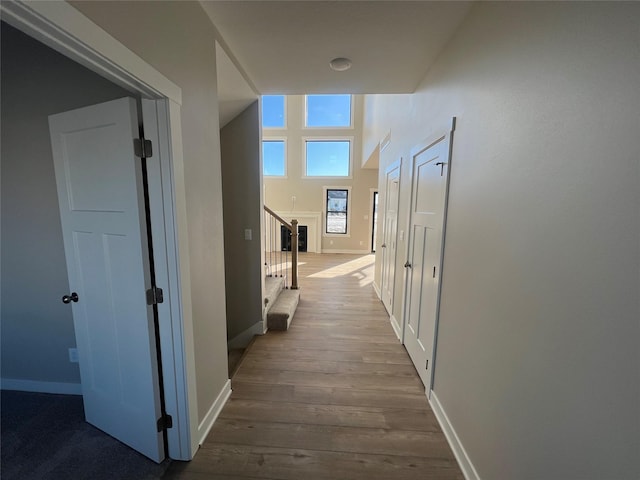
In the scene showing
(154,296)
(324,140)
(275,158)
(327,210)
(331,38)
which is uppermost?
(324,140)

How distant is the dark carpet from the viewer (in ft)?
→ 4.73

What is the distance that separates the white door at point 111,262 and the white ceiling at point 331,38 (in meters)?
0.99

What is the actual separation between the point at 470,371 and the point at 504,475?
0.44 m

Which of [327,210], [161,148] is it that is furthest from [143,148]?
[327,210]

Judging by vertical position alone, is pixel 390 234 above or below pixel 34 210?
below

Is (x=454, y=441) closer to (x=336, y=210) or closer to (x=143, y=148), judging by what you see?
(x=143, y=148)

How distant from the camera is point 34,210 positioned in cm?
184

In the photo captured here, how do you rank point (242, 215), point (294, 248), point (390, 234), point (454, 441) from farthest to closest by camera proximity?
point (294, 248), point (390, 234), point (242, 215), point (454, 441)

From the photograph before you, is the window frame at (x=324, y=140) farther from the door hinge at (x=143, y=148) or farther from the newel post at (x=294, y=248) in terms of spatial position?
the door hinge at (x=143, y=148)

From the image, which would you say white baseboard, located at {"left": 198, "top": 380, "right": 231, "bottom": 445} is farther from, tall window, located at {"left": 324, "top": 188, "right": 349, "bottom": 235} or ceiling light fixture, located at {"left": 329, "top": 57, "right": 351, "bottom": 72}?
tall window, located at {"left": 324, "top": 188, "right": 349, "bottom": 235}

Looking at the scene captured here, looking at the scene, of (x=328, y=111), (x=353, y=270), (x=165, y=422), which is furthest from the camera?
(x=328, y=111)

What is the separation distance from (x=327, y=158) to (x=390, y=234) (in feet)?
18.0

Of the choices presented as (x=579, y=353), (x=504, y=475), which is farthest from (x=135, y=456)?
(x=579, y=353)

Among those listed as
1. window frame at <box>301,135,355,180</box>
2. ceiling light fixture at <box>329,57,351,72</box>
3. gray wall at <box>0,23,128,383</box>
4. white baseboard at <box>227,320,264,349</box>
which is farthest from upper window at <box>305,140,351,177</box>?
gray wall at <box>0,23,128,383</box>
